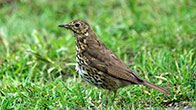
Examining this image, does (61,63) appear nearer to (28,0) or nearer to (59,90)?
(59,90)

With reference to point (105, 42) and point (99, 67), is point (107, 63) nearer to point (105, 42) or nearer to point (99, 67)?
point (99, 67)

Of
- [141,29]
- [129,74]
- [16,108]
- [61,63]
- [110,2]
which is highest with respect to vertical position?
[110,2]

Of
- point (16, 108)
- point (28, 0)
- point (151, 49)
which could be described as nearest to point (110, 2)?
point (28, 0)

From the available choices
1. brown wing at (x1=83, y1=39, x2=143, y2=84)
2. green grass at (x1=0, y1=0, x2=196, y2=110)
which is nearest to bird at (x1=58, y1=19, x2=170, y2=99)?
brown wing at (x1=83, y1=39, x2=143, y2=84)

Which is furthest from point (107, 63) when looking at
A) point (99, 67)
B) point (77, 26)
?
point (77, 26)

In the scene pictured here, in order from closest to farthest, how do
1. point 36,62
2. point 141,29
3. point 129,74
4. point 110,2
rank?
1. point 129,74
2. point 36,62
3. point 141,29
4. point 110,2

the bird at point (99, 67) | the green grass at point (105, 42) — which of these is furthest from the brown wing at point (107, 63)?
the green grass at point (105, 42)

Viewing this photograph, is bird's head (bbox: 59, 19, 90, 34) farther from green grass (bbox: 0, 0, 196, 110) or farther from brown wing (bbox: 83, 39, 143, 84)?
green grass (bbox: 0, 0, 196, 110)
